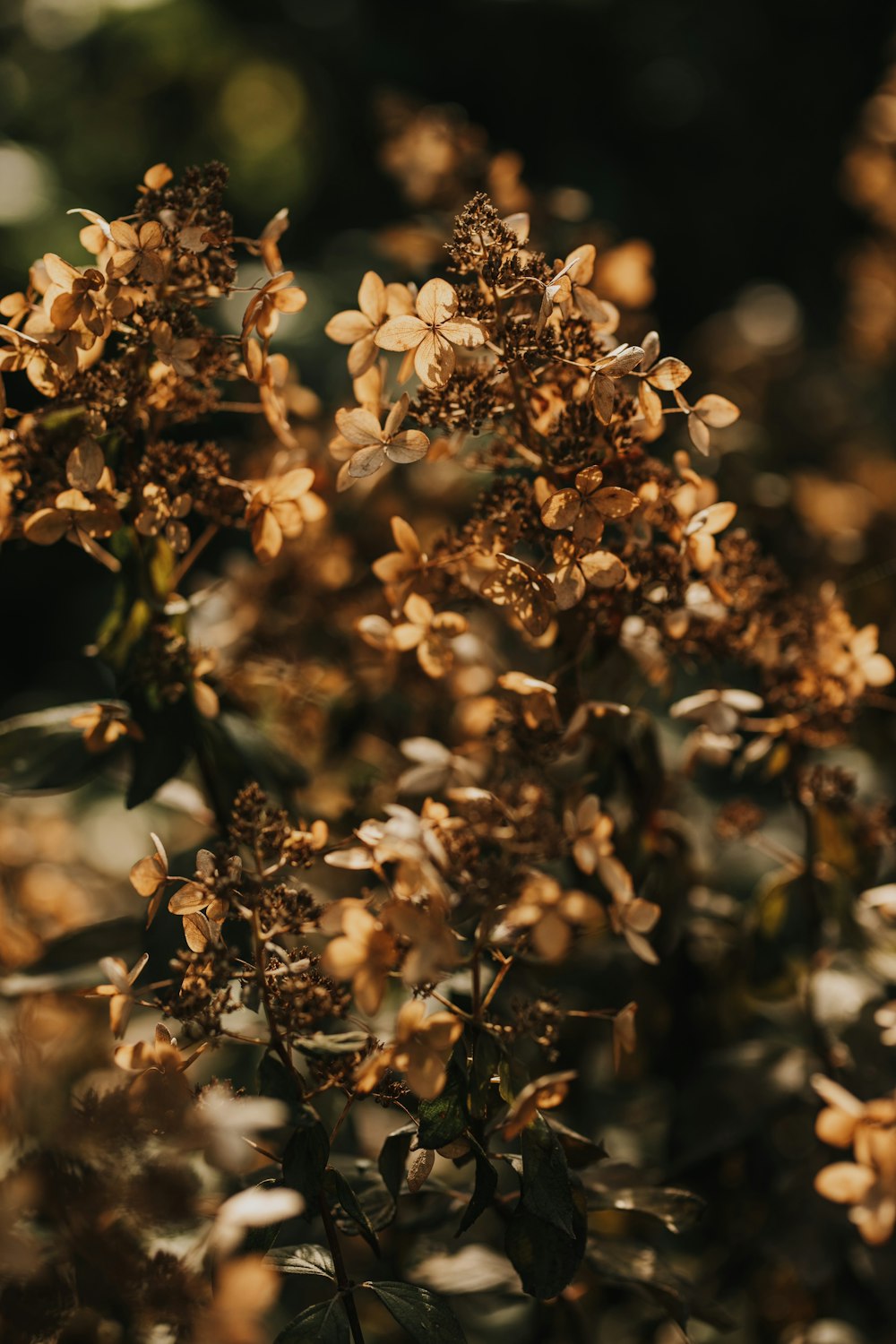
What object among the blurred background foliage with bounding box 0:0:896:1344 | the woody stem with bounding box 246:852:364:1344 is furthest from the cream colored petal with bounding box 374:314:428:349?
the blurred background foliage with bounding box 0:0:896:1344

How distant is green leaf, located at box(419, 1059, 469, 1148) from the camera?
22.6 inches

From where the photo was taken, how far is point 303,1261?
0.62 metres

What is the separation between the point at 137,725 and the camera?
2.46 ft

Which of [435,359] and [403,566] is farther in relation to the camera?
[403,566]

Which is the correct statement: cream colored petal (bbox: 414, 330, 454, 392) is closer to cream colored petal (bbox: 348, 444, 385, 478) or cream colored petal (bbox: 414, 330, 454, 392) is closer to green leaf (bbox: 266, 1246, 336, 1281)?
cream colored petal (bbox: 348, 444, 385, 478)

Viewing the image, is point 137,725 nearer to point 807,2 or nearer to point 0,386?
point 0,386

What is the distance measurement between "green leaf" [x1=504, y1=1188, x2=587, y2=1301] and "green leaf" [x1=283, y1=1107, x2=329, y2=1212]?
0.35ft

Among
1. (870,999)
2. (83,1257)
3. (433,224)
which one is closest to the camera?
(83,1257)

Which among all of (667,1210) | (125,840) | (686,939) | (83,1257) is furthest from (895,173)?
(83,1257)

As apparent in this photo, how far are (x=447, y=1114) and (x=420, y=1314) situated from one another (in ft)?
0.39

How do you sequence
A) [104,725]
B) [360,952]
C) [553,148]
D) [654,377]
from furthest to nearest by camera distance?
[553,148] < [104,725] < [654,377] < [360,952]

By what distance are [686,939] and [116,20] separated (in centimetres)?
279

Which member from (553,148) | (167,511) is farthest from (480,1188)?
(553,148)

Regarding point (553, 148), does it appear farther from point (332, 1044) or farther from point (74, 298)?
point (332, 1044)
